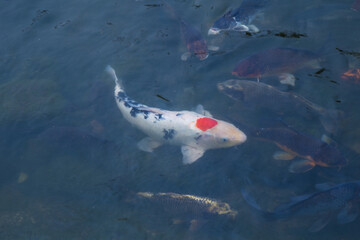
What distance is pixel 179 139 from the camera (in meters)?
4.98

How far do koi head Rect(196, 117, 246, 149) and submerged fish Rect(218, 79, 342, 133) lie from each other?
75cm

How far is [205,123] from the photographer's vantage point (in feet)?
15.9

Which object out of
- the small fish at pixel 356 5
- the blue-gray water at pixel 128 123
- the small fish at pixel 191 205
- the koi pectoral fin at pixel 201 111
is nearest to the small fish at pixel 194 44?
the blue-gray water at pixel 128 123

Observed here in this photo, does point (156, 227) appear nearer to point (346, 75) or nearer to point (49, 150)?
point (49, 150)

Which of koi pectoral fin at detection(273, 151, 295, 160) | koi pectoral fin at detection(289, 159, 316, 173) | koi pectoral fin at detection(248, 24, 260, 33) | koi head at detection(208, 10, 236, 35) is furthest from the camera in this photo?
koi pectoral fin at detection(248, 24, 260, 33)

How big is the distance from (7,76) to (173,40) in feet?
12.1

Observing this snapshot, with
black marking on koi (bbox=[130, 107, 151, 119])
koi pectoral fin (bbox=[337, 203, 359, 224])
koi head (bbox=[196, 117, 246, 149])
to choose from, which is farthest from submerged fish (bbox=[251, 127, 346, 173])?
black marking on koi (bbox=[130, 107, 151, 119])

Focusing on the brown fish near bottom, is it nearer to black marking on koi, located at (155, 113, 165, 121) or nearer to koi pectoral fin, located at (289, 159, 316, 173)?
koi pectoral fin, located at (289, 159, 316, 173)

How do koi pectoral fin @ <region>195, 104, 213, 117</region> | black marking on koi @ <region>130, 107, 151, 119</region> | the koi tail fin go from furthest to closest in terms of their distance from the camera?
the koi tail fin, koi pectoral fin @ <region>195, 104, 213, 117</region>, black marking on koi @ <region>130, 107, 151, 119</region>

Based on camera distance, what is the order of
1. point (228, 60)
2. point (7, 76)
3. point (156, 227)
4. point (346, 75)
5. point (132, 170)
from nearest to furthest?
point (156, 227), point (132, 170), point (346, 75), point (228, 60), point (7, 76)

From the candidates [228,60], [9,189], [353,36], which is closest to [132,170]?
[9,189]

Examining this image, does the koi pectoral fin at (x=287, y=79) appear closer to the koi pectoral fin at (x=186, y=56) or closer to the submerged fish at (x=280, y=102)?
the submerged fish at (x=280, y=102)

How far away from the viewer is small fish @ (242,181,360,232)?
155 inches

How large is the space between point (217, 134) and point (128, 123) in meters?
1.70
